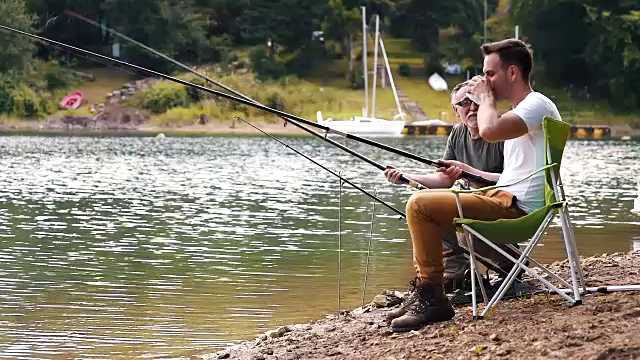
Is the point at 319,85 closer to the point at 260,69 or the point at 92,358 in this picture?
the point at 260,69

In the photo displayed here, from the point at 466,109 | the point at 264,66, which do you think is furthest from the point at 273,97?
the point at 466,109

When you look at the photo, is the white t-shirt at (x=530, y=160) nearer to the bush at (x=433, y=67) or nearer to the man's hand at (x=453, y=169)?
the man's hand at (x=453, y=169)

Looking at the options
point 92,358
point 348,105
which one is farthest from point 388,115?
point 92,358

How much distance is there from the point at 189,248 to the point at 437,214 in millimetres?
8475

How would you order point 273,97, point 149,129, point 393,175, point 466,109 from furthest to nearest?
point 273,97
point 149,129
point 466,109
point 393,175

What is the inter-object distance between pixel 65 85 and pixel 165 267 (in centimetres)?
5833

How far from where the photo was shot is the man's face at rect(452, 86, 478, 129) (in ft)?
25.0

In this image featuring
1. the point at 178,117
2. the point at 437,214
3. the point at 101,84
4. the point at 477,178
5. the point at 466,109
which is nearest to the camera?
the point at 437,214

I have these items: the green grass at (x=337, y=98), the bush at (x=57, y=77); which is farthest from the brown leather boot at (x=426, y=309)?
the bush at (x=57, y=77)

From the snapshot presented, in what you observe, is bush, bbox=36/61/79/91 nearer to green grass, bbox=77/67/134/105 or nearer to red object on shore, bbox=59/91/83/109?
green grass, bbox=77/67/134/105

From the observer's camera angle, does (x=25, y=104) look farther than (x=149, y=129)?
Yes

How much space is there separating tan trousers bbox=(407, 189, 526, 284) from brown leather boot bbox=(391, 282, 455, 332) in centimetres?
6

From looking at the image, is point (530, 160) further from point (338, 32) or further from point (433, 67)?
point (338, 32)

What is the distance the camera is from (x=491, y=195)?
6.91 metres
